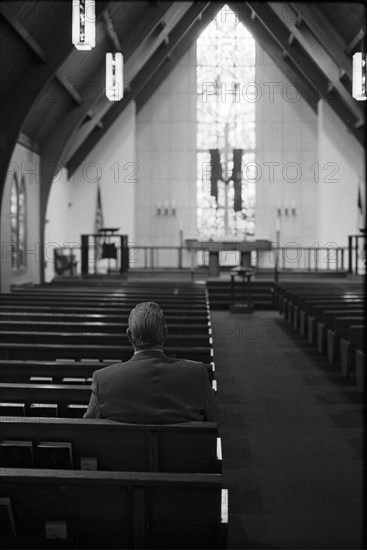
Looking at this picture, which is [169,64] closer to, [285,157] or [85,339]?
[285,157]

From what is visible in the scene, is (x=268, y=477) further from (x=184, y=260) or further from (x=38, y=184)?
(x=184, y=260)

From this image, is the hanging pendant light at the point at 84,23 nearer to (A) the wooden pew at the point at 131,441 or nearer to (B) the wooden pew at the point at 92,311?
(B) the wooden pew at the point at 92,311

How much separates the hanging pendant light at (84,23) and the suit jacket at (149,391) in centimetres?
442

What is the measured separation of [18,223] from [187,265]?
562 centimetres

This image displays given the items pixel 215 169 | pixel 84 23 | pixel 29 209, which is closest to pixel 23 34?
pixel 84 23

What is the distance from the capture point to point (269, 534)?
266 centimetres

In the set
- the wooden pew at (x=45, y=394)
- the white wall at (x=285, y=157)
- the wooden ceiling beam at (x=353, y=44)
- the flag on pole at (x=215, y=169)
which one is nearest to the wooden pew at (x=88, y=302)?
the wooden pew at (x=45, y=394)

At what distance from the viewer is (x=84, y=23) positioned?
6059 mm

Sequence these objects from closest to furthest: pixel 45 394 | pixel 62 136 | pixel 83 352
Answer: pixel 45 394, pixel 83 352, pixel 62 136

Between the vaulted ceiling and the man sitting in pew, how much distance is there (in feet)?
12.8

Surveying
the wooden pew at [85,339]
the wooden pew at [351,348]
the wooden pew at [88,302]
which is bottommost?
the wooden pew at [351,348]

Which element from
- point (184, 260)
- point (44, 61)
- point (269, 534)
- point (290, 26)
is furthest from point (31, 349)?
point (184, 260)

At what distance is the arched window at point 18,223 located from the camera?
10563 millimetres

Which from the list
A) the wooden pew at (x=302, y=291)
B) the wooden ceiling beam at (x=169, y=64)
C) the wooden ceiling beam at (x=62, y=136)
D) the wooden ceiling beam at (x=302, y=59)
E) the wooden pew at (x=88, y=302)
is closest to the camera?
the wooden pew at (x=88, y=302)
